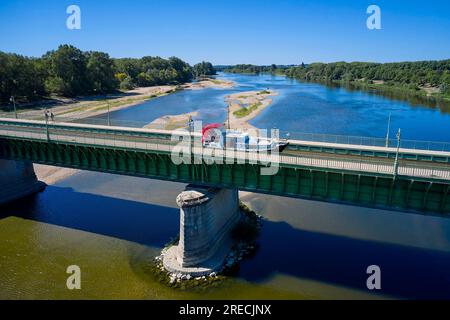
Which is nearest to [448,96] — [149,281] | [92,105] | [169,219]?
[92,105]

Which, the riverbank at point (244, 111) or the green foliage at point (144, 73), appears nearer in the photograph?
the riverbank at point (244, 111)

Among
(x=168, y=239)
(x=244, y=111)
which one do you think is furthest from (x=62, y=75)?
(x=168, y=239)

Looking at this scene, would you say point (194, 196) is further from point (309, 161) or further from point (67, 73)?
point (67, 73)

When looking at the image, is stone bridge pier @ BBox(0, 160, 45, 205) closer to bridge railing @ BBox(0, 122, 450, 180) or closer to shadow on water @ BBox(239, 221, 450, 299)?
bridge railing @ BBox(0, 122, 450, 180)

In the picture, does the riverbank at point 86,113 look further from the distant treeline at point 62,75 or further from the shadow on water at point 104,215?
the shadow on water at point 104,215

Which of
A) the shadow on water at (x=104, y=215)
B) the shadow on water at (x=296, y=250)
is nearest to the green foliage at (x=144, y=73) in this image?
the shadow on water at (x=104, y=215)
